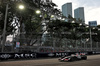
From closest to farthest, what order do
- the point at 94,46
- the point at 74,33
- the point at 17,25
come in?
the point at 94,46 → the point at 17,25 → the point at 74,33

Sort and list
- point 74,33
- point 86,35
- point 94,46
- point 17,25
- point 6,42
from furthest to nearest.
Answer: point 86,35, point 74,33, point 17,25, point 94,46, point 6,42

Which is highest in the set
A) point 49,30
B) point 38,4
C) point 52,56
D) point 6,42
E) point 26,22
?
point 38,4

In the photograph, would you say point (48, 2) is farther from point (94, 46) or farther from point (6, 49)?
point (6, 49)

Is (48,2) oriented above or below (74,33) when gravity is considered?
above

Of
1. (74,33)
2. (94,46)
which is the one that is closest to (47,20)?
(74,33)

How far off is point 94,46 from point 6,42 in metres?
23.8

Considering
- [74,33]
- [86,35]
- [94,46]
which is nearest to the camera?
[94,46]

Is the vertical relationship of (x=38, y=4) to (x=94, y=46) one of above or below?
above

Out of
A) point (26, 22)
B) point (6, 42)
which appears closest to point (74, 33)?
point (26, 22)

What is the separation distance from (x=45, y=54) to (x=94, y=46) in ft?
58.5

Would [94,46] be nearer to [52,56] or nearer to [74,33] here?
[74,33]

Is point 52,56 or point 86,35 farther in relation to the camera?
point 86,35

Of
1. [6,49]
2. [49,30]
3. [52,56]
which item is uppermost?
[49,30]

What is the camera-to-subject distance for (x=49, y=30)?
36469mm
